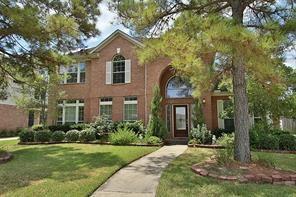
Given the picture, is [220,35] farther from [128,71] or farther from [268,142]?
[128,71]

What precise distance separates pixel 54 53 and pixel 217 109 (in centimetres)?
1220

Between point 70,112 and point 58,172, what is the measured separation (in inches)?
570

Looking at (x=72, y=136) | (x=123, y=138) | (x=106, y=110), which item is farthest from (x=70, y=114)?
(x=123, y=138)

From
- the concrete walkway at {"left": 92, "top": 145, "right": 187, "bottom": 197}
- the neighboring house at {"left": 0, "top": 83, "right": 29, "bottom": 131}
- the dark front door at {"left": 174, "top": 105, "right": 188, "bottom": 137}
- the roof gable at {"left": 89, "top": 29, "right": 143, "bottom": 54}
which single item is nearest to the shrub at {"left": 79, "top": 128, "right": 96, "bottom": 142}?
the dark front door at {"left": 174, "top": 105, "right": 188, "bottom": 137}

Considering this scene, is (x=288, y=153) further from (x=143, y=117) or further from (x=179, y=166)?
(x=143, y=117)

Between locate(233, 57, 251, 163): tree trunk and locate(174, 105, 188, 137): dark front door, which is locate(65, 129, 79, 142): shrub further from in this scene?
locate(233, 57, 251, 163): tree trunk

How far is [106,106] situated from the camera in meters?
22.2

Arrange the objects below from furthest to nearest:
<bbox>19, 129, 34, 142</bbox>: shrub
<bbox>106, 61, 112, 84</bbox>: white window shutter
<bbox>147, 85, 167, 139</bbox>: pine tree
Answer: <bbox>106, 61, 112, 84</bbox>: white window shutter
<bbox>19, 129, 34, 142</bbox>: shrub
<bbox>147, 85, 167, 139</bbox>: pine tree

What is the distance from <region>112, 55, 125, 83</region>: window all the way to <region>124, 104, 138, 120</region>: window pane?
1.99 m

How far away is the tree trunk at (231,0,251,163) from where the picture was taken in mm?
9359

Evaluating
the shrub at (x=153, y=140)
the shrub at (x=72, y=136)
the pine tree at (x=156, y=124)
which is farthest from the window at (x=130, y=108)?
the shrub at (x=153, y=140)

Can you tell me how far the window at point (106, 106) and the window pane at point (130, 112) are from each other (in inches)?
50.7

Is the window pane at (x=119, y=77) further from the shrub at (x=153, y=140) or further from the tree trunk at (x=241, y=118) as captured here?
the tree trunk at (x=241, y=118)

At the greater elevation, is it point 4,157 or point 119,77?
point 119,77
